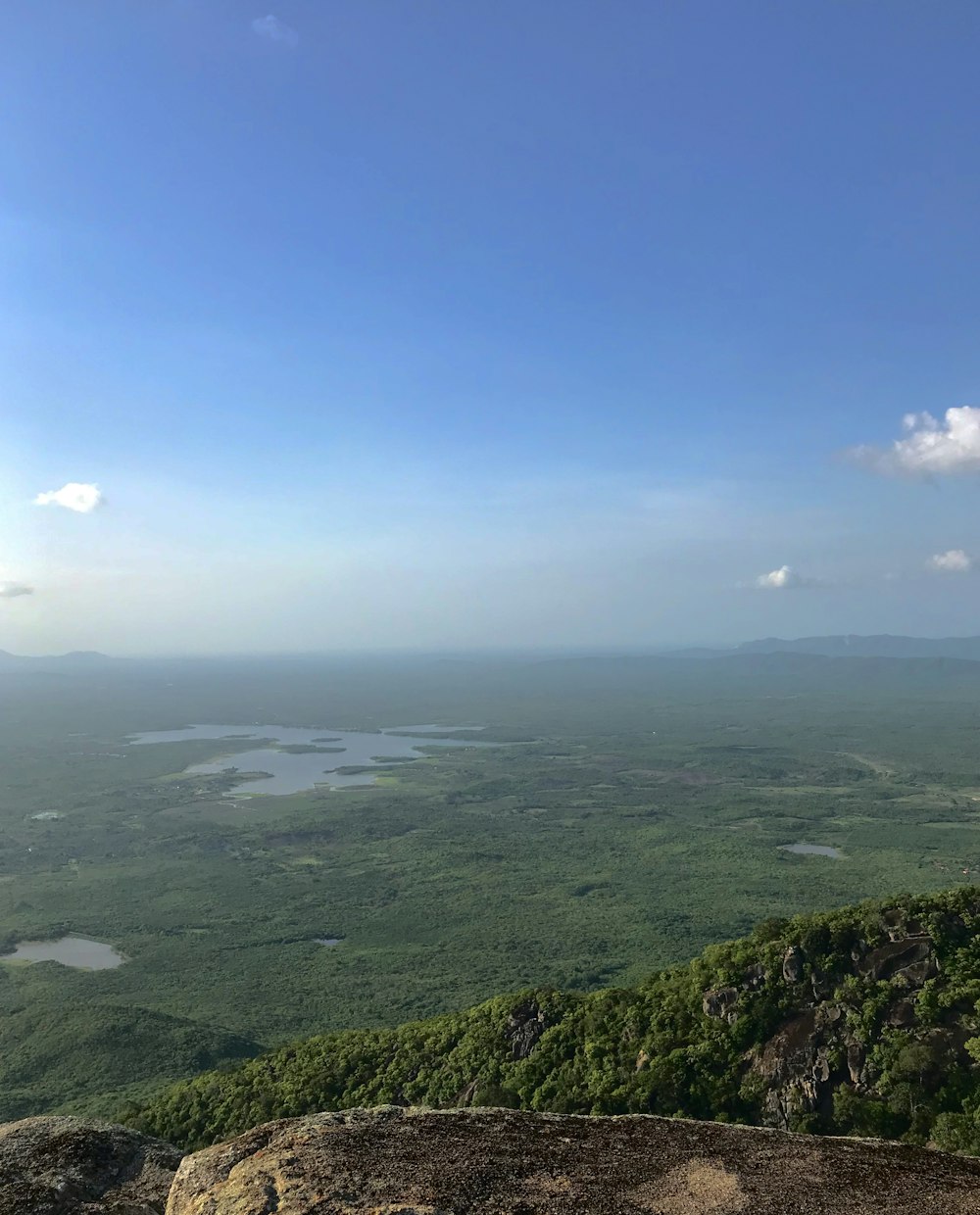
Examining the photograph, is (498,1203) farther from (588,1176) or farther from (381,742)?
(381,742)

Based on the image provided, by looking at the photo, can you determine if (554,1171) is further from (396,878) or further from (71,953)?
(396,878)

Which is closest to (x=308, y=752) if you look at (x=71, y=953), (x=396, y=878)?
(x=396, y=878)

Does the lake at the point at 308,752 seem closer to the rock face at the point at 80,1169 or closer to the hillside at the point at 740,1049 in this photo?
the hillside at the point at 740,1049

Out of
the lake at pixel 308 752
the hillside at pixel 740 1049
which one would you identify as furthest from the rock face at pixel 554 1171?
the lake at pixel 308 752

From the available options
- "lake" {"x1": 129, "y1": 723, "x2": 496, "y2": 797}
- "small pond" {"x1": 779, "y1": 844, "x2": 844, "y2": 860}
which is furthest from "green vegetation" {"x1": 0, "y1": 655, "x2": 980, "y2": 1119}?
"lake" {"x1": 129, "y1": 723, "x2": 496, "y2": 797}

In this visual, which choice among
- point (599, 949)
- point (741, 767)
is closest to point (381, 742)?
point (741, 767)
